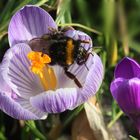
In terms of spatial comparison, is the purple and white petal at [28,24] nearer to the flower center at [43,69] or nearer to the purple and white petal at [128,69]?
the flower center at [43,69]

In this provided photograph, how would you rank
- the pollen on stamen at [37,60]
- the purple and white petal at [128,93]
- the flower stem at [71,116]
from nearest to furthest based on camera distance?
the purple and white petal at [128,93]
the pollen on stamen at [37,60]
the flower stem at [71,116]

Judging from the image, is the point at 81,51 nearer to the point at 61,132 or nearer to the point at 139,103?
the point at 139,103

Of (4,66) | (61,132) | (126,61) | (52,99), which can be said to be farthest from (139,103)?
(61,132)

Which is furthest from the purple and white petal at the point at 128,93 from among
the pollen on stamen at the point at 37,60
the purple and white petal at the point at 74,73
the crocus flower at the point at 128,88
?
the pollen on stamen at the point at 37,60

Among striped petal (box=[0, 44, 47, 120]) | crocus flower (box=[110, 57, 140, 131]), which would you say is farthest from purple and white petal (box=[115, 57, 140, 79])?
striped petal (box=[0, 44, 47, 120])

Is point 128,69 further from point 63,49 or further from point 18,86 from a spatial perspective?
point 18,86

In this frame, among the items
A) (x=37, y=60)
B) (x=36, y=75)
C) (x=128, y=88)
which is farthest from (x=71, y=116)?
(x=128, y=88)
